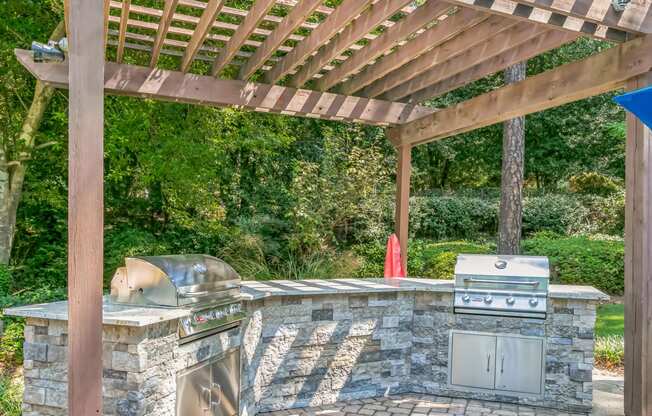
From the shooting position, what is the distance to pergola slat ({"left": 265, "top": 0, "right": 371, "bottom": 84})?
347 cm

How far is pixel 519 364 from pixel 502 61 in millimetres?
2485

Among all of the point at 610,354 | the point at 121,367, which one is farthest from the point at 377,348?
the point at 610,354

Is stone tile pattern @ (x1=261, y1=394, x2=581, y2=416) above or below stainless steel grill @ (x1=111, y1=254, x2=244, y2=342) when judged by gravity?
below

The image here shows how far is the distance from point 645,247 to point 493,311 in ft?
4.00

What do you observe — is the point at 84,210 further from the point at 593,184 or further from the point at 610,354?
the point at 593,184

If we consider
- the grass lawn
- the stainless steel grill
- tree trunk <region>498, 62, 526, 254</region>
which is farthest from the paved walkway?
tree trunk <region>498, 62, 526, 254</region>

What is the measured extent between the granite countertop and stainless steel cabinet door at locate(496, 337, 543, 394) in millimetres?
452

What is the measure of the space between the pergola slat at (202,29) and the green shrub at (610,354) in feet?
15.6

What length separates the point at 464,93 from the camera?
13.1 metres

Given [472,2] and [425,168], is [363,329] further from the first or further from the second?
[425,168]

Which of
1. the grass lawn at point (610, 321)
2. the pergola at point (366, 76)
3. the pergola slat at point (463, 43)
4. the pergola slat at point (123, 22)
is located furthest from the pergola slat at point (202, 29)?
the grass lawn at point (610, 321)

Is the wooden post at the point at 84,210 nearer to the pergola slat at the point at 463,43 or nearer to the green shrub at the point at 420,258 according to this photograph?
the pergola slat at the point at 463,43

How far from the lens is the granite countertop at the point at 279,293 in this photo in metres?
2.81

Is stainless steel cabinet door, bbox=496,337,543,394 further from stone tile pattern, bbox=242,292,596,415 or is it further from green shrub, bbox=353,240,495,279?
green shrub, bbox=353,240,495,279
